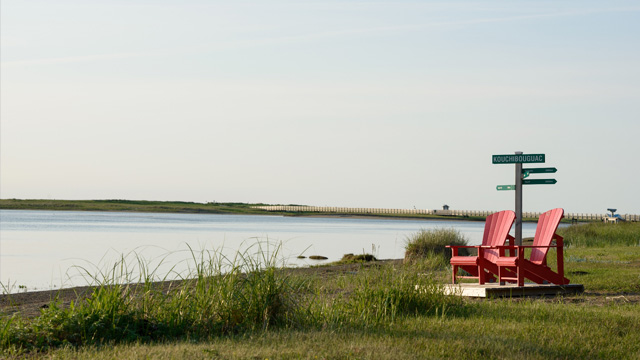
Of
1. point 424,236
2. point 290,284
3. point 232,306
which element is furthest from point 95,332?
point 424,236

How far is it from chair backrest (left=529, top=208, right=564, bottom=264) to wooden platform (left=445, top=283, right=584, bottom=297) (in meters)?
0.48

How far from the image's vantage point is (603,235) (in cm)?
2425

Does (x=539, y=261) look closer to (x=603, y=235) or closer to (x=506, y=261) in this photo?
(x=506, y=261)

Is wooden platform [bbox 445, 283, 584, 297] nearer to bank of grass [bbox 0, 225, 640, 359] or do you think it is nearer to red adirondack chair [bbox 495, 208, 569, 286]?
red adirondack chair [bbox 495, 208, 569, 286]

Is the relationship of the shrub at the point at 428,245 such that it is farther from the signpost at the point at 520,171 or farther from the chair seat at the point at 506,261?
the chair seat at the point at 506,261

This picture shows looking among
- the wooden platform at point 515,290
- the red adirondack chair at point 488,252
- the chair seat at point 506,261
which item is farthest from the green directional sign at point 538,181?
the chair seat at point 506,261

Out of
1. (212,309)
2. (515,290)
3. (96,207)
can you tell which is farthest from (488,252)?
(96,207)

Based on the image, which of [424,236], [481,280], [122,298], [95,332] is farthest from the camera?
[424,236]

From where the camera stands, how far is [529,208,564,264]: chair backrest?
10.3 metres

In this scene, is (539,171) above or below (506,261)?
above

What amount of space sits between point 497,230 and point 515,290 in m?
1.72

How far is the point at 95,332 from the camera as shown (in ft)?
19.5

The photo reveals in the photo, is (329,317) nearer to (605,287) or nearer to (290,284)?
(290,284)

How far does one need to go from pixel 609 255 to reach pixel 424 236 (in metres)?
5.03
